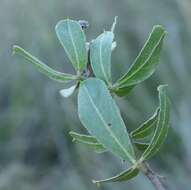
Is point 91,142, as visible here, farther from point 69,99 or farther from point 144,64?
point 69,99

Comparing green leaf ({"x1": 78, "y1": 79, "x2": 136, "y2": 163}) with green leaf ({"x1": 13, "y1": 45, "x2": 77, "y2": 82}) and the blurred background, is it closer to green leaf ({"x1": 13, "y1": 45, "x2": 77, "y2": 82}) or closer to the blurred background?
green leaf ({"x1": 13, "y1": 45, "x2": 77, "y2": 82})

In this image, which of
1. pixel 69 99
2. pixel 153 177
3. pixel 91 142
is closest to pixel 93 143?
pixel 91 142

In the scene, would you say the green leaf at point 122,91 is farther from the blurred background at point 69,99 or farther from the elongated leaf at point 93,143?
the blurred background at point 69,99

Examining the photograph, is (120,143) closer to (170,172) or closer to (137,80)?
(137,80)

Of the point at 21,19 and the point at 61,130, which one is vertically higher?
the point at 21,19

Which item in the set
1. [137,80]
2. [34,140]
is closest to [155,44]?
[137,80]

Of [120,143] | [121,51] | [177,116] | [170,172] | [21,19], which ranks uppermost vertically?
[21,19]

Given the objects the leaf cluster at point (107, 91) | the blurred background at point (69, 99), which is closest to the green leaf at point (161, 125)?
the leaf cluster at point (107, 91)
